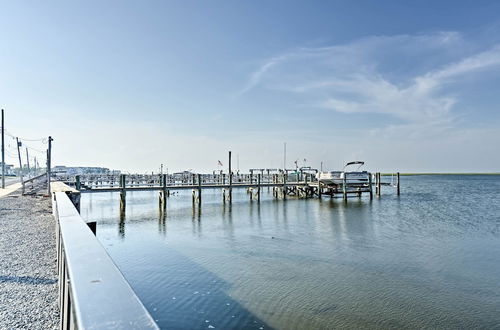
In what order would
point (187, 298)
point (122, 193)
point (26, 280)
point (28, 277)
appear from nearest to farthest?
point (26, 280) → point (28, 277) → point (187, 298) → point (122, 193)

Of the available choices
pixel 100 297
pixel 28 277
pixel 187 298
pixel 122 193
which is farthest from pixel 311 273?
pixel 122 193

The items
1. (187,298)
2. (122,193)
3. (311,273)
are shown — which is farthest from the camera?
(122,193)

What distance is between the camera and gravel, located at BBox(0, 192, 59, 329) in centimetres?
420

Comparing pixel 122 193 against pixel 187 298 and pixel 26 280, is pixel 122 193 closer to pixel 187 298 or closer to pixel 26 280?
pixel 187 298

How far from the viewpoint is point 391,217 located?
2422cm

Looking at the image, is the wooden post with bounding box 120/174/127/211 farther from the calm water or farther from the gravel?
the gravel

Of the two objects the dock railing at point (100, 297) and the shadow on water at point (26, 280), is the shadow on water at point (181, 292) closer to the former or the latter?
the shadow on water at point (26, 280)

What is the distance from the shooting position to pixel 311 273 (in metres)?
10.4

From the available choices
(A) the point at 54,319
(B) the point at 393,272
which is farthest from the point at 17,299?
(B) the point at 393,272

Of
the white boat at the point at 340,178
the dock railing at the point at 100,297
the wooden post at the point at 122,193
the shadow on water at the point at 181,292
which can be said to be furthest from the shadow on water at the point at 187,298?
the white boat at the point at 340,178

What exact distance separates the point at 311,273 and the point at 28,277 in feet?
25.0

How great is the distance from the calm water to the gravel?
2.56m

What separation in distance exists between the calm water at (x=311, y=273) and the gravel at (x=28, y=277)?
256 cm

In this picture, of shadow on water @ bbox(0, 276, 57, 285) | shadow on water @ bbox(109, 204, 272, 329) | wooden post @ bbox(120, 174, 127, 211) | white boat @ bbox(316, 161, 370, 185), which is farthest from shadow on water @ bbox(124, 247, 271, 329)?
white boat @ bbox(316, 161, 370, 185)
